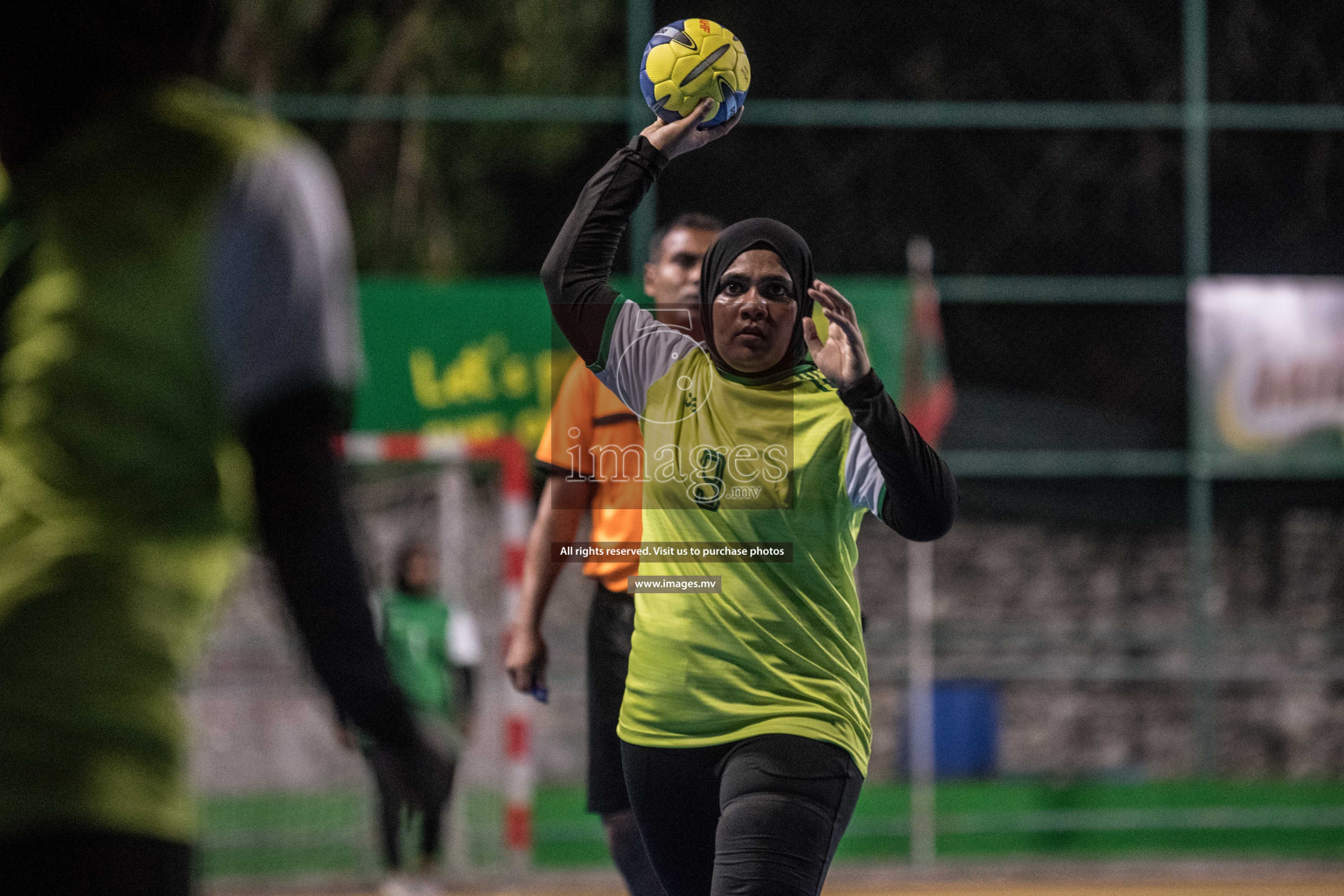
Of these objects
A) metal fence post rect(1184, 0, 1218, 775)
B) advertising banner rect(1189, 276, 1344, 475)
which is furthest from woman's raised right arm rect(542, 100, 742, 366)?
metal fence post rect(1184, 0, 1218, 775)

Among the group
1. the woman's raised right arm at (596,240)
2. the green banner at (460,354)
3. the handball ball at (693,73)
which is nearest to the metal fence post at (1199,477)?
the green banner at (460,354)

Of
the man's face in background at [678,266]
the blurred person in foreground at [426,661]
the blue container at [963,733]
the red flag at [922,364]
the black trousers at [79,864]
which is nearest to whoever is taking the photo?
the black trousers at [79,864]

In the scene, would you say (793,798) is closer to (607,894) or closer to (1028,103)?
(607,894)

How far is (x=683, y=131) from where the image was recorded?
10.7 ft

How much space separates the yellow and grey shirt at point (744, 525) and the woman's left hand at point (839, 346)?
0.21m

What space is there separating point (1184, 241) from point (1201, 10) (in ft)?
11.1

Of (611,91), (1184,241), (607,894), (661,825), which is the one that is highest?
(611,91)

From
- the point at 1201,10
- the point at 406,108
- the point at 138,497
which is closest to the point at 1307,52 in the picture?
the point at 1201,10

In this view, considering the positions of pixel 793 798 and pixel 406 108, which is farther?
pixel 406 108

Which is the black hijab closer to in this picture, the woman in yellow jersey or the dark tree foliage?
the woman in yellow jersey

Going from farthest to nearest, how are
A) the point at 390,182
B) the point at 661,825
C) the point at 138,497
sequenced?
the point at 390,182
the point at 661,825
the point at 138,497

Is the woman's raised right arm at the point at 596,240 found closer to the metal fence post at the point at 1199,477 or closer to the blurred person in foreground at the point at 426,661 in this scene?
the blurred person in foreground at the point at 426,661

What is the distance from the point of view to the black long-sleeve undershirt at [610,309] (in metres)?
2.95

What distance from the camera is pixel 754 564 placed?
3152mm
